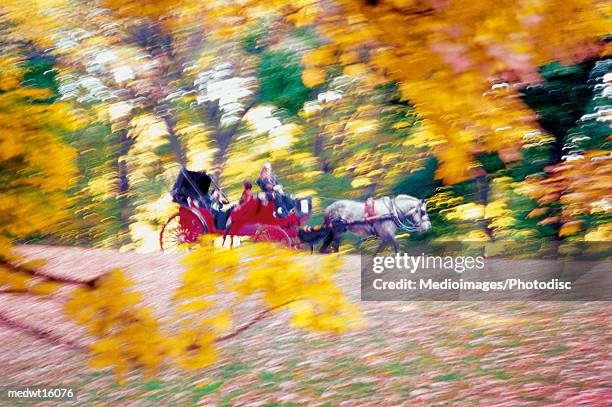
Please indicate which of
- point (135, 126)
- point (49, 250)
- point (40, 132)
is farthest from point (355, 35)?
point (49, 250)

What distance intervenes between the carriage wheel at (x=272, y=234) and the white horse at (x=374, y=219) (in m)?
0.46

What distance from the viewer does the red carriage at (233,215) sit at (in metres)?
5.11

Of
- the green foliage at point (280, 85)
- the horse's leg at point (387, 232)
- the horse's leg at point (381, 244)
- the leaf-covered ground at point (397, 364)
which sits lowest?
the leaf-covered ground at point (397, 364)

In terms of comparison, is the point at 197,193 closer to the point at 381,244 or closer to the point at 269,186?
the point at 269,186

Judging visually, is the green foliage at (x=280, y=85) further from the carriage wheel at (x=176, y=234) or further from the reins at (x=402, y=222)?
the reins at (x=402, y=222)

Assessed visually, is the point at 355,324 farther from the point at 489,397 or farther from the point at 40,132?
the point at 40,132

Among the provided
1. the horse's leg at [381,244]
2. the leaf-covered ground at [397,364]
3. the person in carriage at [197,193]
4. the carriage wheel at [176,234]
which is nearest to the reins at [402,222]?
the horse's leg at [381,244]

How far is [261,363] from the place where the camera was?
4.43 m

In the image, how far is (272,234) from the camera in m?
5.21

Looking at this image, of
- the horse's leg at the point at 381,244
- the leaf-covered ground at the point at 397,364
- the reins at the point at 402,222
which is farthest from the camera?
the horse's leg at the point at 381,244

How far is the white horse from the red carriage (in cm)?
24

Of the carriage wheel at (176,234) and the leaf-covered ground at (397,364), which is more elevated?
the carriage wheel at (176,234)

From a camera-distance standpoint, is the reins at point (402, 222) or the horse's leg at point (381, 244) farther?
the horse's leg at point (381, 244)

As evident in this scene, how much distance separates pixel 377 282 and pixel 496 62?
4362mm
